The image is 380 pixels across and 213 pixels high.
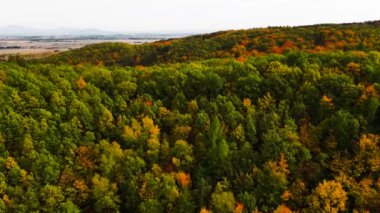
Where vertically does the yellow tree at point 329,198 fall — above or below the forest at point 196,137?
below

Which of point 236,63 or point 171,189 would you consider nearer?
point 171,189

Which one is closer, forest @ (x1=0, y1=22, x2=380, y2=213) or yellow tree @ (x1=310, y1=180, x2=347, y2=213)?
yellow tree @ (x1=310, y1=180, x2=347, y2=213)

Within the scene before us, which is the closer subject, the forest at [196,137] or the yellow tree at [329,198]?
the yellow tree at [329,198]

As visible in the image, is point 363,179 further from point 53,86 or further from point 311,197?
point 53,86

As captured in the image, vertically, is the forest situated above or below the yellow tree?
above

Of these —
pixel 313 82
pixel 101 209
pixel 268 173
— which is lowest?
pixel 101 209

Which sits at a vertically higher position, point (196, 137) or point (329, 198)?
point (196, 137)

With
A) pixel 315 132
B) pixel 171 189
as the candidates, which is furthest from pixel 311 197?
pixel 171 189

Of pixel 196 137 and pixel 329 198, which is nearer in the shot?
pixel 329 198
